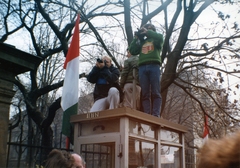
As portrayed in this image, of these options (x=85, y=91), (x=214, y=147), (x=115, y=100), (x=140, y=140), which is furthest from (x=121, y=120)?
(x=85, y=91)

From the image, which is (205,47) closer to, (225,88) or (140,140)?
(225,88)

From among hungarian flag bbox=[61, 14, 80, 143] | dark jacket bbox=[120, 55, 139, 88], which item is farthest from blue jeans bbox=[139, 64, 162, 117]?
hungarian flag bbox=[61, 14, 80, 143]

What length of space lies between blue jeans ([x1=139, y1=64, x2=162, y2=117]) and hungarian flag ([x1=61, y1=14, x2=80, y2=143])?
120cm

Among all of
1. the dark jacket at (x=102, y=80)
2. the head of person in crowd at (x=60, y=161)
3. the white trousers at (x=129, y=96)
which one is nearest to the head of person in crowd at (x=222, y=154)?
the head of person in crowd at (x=60, y=161)

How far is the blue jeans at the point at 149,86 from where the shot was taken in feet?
17.0

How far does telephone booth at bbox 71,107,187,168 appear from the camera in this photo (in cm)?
397

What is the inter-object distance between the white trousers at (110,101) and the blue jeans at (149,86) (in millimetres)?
562

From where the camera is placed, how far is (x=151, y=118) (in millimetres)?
4355

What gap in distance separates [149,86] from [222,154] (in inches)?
167

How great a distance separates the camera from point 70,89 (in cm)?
551

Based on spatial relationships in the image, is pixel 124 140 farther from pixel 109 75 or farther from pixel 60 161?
pixel 109 75

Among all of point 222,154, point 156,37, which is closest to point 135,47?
point 156,37

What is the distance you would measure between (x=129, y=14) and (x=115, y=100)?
228 inches

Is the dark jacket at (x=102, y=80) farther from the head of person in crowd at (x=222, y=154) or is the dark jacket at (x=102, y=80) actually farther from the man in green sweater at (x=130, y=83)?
the head of person in crowd at (x=222, y=154)
